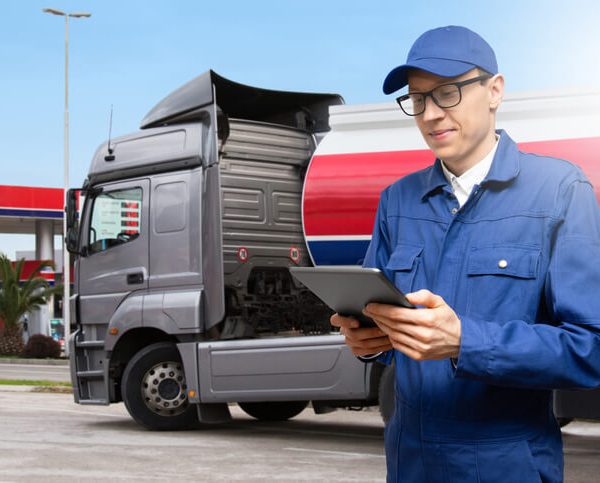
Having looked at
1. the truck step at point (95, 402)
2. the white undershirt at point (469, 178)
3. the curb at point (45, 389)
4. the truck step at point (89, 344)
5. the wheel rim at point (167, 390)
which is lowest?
the curb at point (45, 389)

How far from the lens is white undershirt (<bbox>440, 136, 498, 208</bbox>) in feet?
7.13

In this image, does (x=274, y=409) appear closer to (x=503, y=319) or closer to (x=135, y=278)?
(x=135, y=278)

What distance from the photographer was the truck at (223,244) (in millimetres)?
9648

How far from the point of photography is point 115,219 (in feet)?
37.5

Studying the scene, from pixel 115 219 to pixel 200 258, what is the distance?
1418 mm

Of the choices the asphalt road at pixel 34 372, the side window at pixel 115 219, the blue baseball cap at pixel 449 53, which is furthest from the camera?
the asphalt road at pixel 34 372

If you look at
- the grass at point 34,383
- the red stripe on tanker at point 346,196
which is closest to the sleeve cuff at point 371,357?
the red stripe on tanker at point 346,196

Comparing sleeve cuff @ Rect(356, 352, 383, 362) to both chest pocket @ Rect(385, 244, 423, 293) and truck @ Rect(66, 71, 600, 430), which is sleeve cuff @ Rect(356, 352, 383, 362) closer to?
chest pocket @ Rect(385, 244, 423, 293)

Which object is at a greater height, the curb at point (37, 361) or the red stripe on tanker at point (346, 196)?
the red stripe on tanker at point (346, 196)

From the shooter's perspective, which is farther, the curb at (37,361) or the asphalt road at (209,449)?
the curb at (37,361)

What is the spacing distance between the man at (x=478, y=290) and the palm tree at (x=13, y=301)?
110 ft

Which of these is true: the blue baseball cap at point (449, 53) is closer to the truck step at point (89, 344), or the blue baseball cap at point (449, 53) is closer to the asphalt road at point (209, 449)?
the asphalt road at point (209, 449)

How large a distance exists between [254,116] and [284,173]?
102 cm

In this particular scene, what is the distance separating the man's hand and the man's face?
40cm
